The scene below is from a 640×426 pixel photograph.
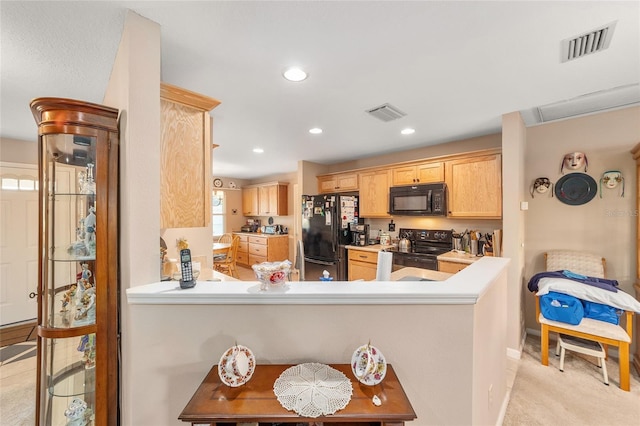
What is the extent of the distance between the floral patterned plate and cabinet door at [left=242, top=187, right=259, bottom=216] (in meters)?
6.19

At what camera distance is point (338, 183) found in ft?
15.8

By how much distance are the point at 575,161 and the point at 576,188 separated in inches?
11.3

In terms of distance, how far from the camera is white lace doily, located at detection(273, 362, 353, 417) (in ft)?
3.06

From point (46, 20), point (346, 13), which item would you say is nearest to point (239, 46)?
point (346, 13)

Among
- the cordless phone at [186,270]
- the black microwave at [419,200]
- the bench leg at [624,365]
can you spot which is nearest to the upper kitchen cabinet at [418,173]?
the black microwave at [419,200]

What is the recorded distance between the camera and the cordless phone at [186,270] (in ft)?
4.08

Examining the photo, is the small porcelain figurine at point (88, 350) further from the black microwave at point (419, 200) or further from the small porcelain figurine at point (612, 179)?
the small porcelain figurine at point (612, 179)

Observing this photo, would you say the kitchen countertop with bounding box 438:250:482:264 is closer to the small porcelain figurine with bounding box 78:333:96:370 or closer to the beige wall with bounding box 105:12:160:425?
the beige wall with bounding box 105:12:160:425

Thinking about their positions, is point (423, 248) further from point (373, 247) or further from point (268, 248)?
point (268, 248)

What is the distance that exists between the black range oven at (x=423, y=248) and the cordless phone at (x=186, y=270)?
9.65 ft

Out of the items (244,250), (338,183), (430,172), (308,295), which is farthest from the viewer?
(244,250)

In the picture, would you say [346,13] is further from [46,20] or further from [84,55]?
[84,55]

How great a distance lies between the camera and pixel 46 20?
131 centimetres

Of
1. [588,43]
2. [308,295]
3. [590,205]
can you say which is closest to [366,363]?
[308,295]
